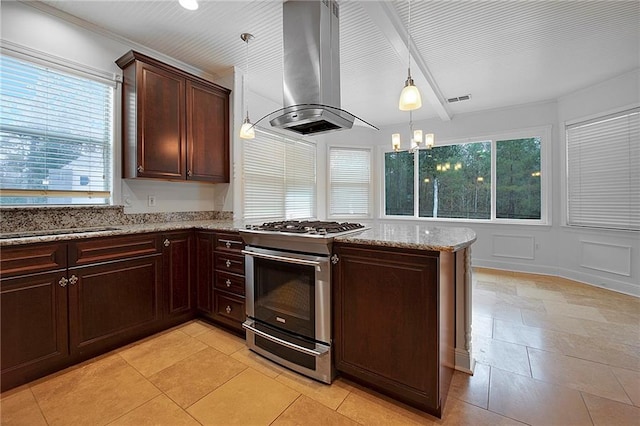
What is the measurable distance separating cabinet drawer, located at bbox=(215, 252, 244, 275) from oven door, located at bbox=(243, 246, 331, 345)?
16 cm

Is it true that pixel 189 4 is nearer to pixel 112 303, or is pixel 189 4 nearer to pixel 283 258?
pixel 283 258

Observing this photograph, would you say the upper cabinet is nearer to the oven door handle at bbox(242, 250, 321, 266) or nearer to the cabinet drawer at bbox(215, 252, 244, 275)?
the cabinet drawer at bbox(215, 252, 244, 275)

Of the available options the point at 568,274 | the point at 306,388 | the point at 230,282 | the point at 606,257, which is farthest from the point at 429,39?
the point at 568,274

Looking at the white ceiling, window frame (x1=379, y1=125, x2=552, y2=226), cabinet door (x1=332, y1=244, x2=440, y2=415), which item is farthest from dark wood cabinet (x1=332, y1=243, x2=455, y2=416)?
window frame (x1=379, y1=125, x2=552, y2=226)

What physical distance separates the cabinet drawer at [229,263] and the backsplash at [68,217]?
1.02 meters

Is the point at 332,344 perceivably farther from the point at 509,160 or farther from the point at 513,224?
the point at 509,160

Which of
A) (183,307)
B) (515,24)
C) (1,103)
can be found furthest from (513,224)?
(1,103)

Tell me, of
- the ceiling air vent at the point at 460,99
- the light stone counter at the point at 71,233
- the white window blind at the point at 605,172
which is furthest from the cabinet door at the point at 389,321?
the white window blind at the point at 605,172

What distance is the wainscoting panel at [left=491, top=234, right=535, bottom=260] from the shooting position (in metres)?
4.66

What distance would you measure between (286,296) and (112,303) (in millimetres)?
1405

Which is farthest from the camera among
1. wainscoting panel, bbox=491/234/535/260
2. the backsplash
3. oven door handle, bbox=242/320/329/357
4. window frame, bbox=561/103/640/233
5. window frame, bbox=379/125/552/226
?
wainscoting panel, bbox=491/234/535/260

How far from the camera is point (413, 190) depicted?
5.74 meters

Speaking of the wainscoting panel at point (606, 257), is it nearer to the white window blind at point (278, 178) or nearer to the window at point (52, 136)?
the white window blind at point (278, 178)

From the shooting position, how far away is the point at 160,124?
9.07 feet
